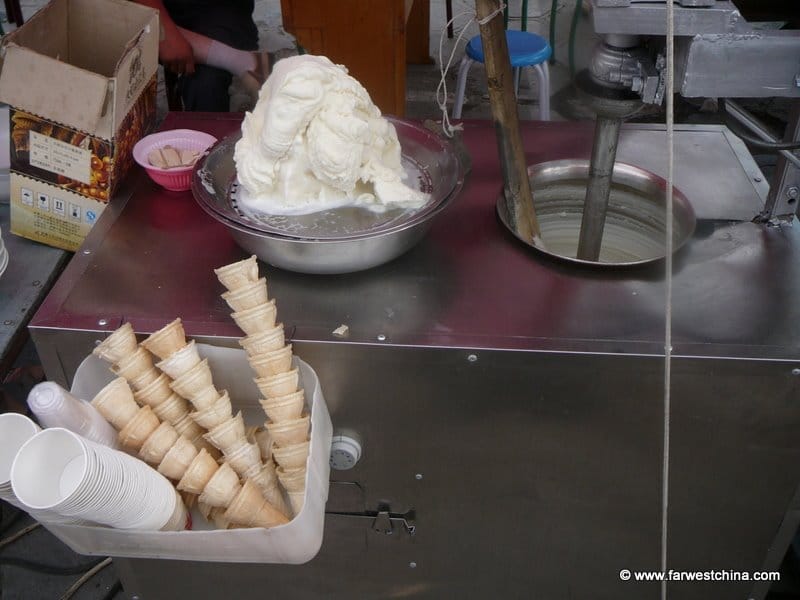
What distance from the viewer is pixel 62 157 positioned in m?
1.54

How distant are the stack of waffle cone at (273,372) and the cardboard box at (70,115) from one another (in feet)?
1.90

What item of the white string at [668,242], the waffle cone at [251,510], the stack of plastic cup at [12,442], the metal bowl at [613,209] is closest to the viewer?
the white string at [668,242]

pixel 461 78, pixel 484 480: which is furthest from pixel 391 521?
pixel 461 78

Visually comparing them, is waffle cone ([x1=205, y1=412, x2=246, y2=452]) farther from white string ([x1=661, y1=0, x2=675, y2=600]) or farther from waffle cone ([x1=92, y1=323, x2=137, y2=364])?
white string ([x1=661, y1=0, x2=675, y2=600])

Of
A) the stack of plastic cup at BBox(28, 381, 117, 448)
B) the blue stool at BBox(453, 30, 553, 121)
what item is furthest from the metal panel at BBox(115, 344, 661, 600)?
the blue stool at BBox(453, 30, 553, 121)

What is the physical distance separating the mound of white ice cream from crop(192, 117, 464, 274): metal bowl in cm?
3

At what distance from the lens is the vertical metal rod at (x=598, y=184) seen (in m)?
1.34

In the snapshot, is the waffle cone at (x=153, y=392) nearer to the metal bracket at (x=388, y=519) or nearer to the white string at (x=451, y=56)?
the metal bracket at (x=388, y=519)

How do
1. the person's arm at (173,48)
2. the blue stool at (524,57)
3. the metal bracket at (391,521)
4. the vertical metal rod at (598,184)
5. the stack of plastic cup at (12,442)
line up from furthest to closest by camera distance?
the person's arm at (173,48)
the blue stool at (524,57)
the metal bracket at (391,521)
the vertical metal rod at (598,184)
the stack of plastic cup at (12,442)

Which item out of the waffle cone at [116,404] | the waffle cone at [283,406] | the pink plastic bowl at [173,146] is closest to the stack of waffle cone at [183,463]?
the waffle cone at [116,404]

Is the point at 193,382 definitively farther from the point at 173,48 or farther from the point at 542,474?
the point at 173,48

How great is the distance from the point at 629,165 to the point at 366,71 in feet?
6.37

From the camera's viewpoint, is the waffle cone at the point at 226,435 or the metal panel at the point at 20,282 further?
the metal panel at the point at 20,282

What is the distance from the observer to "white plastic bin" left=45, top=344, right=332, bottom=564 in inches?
40.5
